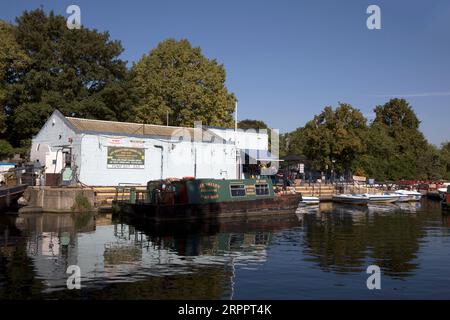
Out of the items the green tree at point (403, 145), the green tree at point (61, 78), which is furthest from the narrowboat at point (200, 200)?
the green tree at point (403, 145)

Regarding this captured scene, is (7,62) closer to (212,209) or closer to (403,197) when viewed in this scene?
(212,209)

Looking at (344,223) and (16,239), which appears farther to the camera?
(344,223)

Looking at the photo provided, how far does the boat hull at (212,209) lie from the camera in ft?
102

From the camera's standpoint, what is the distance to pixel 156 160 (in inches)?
1649

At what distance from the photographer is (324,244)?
2350cm

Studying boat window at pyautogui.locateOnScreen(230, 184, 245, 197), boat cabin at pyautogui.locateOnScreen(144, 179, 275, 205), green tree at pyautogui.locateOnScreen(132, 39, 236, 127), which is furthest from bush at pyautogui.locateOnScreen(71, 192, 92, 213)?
green tree at pyautogui.locateOnScreen(132, 39, 236, 127)

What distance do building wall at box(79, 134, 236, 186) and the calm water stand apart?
294 inches

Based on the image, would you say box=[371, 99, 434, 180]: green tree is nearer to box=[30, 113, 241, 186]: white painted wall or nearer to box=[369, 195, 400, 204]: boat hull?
box=[369, 195, 400, 204]: boat hull

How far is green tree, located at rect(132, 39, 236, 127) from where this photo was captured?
58844 millimetres

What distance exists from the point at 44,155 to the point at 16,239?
19.8 m

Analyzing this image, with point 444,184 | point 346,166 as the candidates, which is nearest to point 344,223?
point 346,166

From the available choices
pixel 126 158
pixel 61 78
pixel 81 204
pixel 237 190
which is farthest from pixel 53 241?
pixel 61 78

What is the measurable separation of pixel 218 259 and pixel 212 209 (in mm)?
14227

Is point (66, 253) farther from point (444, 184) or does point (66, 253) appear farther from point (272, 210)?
point (444, 184)
